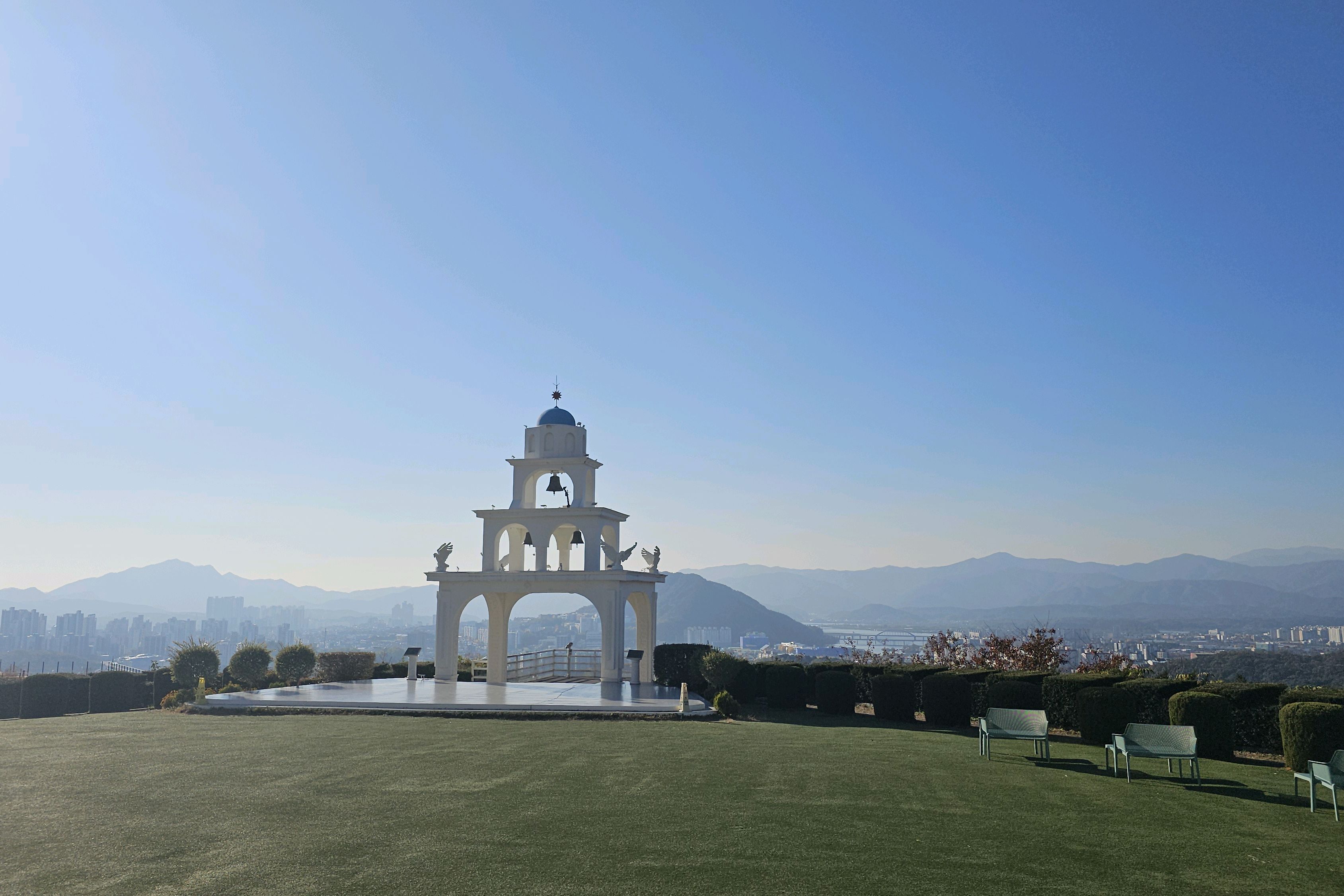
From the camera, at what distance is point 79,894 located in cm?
705

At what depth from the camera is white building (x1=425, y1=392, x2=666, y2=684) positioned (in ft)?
89.8

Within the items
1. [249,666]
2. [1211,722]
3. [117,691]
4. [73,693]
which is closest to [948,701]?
[1211,722]

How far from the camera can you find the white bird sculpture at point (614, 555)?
2762cm

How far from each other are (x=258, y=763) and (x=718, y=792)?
6823mm

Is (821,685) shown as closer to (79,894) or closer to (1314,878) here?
(1314,878)

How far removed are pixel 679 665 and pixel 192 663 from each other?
1474 cm

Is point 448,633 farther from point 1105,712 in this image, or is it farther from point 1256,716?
point 1256,716

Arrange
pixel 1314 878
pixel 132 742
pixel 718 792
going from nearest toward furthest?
1. pixel 1314 878
2. pixel 718 792
3. pixel 132 742

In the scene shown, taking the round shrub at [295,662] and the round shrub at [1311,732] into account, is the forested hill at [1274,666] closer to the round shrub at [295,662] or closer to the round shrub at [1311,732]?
the round shrub at [1311,732]

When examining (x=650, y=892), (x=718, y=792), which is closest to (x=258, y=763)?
(x=718, y=792)

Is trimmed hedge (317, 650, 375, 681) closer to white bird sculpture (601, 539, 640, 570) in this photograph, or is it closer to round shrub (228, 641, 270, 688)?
round shrub (228, 641, 270, 688)

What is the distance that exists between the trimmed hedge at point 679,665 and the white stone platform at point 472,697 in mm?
672

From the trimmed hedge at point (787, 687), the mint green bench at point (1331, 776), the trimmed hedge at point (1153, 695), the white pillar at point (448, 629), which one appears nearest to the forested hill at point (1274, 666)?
the trimmed hedge at point (1153, 695)

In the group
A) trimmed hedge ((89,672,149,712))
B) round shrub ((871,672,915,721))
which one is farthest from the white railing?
round shrub ((871,672,915,721))
